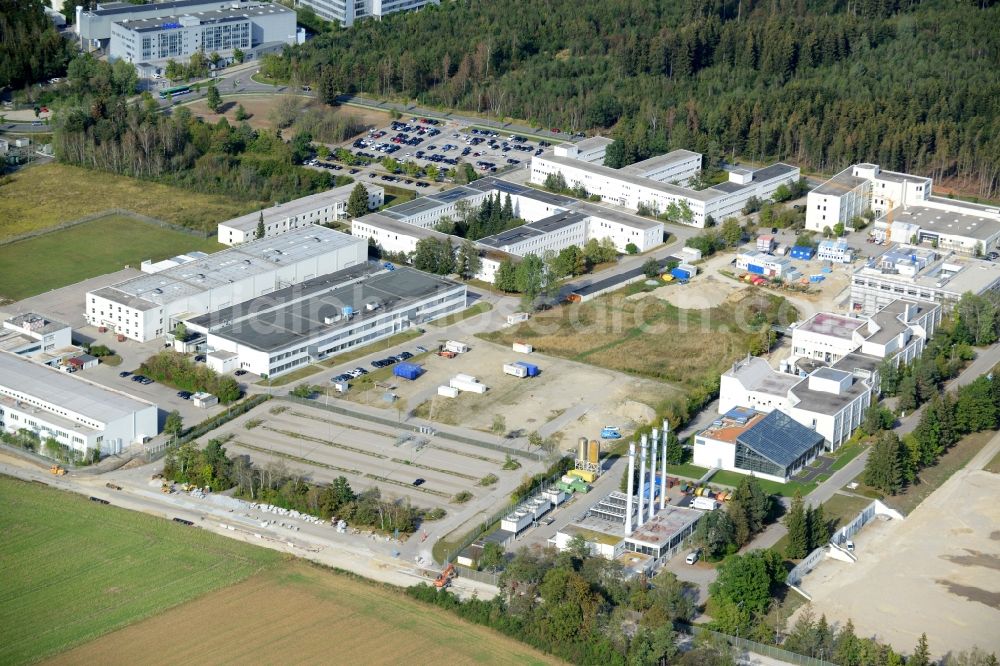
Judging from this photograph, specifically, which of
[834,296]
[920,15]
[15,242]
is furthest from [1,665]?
[920,15]

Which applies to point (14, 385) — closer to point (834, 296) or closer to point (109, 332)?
point (109, 332)

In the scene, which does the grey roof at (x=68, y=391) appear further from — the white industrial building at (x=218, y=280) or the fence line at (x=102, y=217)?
the fence line at (x=102, y=217)

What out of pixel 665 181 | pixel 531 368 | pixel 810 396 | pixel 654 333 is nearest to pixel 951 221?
pixel 665 181

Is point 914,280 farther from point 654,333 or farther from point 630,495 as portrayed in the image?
point 630,495

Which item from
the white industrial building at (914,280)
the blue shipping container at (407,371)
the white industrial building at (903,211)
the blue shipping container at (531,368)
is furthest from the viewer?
the white industrial building at (903,211)

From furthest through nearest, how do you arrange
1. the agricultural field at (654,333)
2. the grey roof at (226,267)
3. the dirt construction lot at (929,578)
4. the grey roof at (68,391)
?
the grey roof at (226,267) < the agricultural field at (654,333) < the grey roof at (68,391) < the dirt construction lot at (929,578)

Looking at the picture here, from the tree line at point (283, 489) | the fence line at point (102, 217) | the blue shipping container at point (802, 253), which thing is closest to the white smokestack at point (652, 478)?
the tree line at point (283, 489)

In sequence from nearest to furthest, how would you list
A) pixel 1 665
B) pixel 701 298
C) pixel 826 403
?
pixel 1 665, pixel 826 403, pixel 701 298

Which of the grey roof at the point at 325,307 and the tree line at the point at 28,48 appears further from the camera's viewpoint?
the tree line at the point at 28,48
